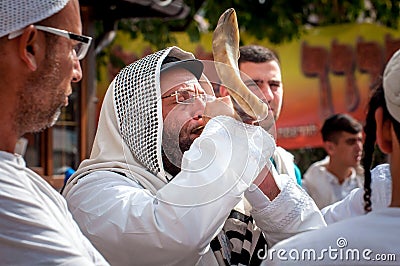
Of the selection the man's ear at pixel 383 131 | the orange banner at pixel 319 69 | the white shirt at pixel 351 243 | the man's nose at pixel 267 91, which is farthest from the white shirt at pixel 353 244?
the orange banner at pixel 319 69

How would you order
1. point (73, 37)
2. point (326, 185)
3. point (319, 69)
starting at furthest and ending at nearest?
point (319, 69) < point (326, 185) < point (73, 37)

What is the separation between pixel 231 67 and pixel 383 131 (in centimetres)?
54

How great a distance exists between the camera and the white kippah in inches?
64.9

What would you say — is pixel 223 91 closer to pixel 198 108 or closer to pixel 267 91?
pixel 198 108

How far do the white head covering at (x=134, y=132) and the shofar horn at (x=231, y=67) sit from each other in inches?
11.9

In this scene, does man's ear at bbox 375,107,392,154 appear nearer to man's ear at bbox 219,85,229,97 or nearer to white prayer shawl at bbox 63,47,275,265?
white prayer shawl at bbox 63,47,275,265

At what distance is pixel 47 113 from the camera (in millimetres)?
1711

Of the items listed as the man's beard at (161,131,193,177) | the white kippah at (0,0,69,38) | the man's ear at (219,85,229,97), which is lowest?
the man's beard at (161,131,193,177)

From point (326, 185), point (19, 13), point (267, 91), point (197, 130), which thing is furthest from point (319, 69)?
point (19, 13)

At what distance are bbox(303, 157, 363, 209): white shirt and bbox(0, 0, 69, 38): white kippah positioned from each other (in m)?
4.73

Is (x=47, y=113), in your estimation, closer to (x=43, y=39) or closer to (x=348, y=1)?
(x=43, y=39)

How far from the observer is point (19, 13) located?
166 cm

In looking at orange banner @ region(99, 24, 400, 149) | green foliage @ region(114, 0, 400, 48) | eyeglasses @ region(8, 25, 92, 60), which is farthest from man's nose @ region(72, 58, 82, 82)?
orange banner @ region(99, 24, 400, 149)

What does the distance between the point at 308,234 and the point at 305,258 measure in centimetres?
7
